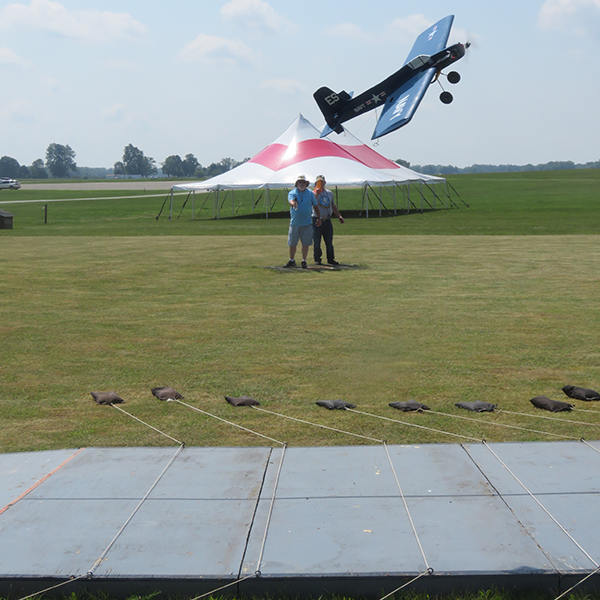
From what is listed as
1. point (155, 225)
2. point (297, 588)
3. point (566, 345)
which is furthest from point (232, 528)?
point (155, 225)

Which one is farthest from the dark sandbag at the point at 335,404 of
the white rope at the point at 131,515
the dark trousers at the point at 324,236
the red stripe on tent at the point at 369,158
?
the red stripe on tent at the point at 369,158

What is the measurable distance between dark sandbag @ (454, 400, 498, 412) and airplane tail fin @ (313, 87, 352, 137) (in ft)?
20.6

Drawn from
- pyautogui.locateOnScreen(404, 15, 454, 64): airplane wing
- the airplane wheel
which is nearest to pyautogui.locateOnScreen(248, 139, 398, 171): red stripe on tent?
pyautogui.locateOnScreen(404, 15, 454, 64): airplane wing

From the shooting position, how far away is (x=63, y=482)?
367 cm

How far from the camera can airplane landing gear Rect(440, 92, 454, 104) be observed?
7.89 m

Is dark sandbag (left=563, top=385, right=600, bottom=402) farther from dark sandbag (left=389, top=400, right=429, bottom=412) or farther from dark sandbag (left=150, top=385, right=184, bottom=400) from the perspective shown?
dark sandbag (left=150, top=385, right=184, bottom=400)

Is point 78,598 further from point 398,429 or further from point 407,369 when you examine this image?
point 407,369

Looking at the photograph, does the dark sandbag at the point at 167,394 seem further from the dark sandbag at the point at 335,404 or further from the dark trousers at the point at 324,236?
the dark trousers at the point at 324,236

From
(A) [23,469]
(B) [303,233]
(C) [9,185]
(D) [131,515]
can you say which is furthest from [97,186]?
(D) [131,515]

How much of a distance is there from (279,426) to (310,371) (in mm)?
1558

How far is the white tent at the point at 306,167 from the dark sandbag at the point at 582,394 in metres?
25.2

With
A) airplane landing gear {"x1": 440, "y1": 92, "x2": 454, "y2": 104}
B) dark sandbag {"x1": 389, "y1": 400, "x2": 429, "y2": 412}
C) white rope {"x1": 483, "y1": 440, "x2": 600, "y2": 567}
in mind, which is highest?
airplane landing gear {"x1": 440, "y1": 92, "x2": 454, "y2": 104}

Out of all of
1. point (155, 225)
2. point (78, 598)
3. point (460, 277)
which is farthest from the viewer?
point (155, 225)

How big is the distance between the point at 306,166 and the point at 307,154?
0.76 meters
